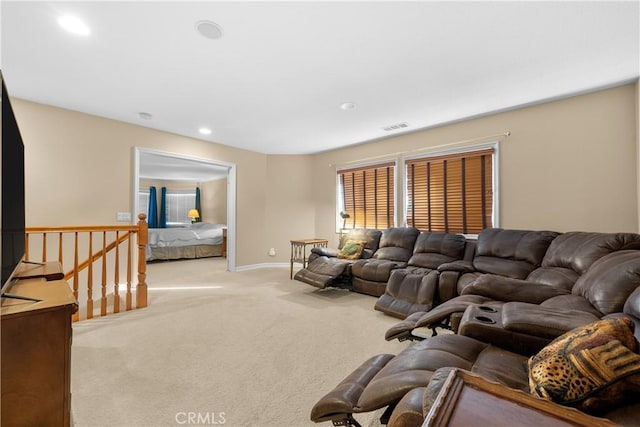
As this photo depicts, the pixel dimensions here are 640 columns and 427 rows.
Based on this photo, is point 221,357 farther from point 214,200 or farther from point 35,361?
point 214,200

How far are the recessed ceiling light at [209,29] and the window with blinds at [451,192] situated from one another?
11.3ft

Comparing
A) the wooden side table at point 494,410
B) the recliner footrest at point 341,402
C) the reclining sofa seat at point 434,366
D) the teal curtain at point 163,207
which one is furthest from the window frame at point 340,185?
the teal curtain at point 163,207

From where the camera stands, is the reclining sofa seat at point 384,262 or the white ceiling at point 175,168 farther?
the white ceiling at point 175,168

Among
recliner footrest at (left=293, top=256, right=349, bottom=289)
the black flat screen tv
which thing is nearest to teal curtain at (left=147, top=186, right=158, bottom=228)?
recliner footrest at (left=293, top=256, right=349, bottom=289)

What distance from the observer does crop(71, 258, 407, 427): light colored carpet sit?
162cm

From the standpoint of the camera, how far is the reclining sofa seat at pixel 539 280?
193 cm

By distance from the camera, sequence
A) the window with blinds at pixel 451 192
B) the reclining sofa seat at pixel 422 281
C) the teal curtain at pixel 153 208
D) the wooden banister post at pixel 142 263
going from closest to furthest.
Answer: the reclining sofa seat at pixel 422 281
the wooden banister post at pixel 142 263
the window with blinds at pixel 451 192
the teal curtain at pixel 153 208

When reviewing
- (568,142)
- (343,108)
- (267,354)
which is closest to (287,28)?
(343,108)

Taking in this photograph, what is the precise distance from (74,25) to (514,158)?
470 cm

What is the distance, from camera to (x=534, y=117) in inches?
137

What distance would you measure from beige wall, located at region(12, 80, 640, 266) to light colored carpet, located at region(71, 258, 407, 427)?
1.76m

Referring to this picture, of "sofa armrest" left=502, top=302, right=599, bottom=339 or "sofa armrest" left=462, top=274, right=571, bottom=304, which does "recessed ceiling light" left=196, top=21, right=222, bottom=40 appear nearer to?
"sofa armrest" left=502, top=302, right=599, bottom=339

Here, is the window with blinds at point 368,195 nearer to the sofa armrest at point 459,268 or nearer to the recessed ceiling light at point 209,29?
the sofa armrest at point 459,268

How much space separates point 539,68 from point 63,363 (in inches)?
155
